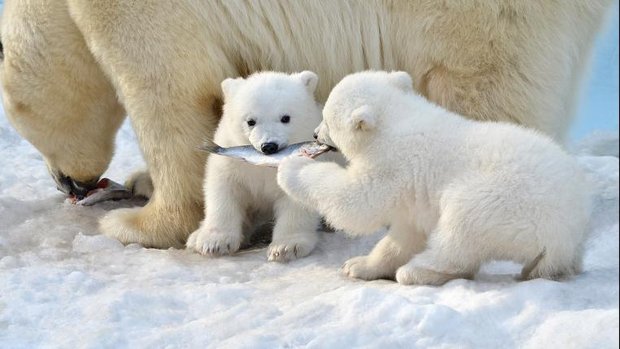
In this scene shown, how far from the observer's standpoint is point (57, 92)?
14.1 feet

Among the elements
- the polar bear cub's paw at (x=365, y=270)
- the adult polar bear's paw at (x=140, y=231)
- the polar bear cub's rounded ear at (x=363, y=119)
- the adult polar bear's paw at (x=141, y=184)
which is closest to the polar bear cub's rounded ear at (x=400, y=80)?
the polar bear cub's rounded ear at (x=363, y=119)

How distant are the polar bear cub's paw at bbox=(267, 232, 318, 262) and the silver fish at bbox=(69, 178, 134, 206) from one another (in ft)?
4.72

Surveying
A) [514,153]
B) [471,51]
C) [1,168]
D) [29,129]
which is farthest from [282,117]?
[1,168]

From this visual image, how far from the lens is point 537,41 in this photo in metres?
3.58

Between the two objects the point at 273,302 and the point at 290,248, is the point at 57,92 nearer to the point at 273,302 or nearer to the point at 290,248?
the point at 290,248

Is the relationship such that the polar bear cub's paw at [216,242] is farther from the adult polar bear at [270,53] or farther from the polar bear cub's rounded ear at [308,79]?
the polar bear cub's rounded ear at [308,79]

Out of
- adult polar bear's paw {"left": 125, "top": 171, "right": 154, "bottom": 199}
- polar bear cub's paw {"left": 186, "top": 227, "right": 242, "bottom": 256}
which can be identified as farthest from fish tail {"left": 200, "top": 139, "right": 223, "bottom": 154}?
adult polar bear's paw {"left": 125, "top": 171, "right": 154, "bottom": 199}

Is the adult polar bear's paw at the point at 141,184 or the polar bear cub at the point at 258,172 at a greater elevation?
the polar bear cub at the point at 258,172

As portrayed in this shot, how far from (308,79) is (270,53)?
342mm

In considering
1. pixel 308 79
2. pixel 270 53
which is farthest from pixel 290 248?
pixel 270 53

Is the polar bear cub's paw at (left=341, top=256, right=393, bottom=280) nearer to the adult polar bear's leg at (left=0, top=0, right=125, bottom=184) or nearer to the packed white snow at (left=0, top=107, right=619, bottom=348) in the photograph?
the packed white snow at (left=0, top=107, right=619, bottom=348)

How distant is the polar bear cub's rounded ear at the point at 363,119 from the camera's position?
303 centimetres

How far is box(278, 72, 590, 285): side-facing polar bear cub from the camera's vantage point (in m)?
2.86

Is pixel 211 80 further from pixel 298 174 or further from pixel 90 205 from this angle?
pixel 90 205
